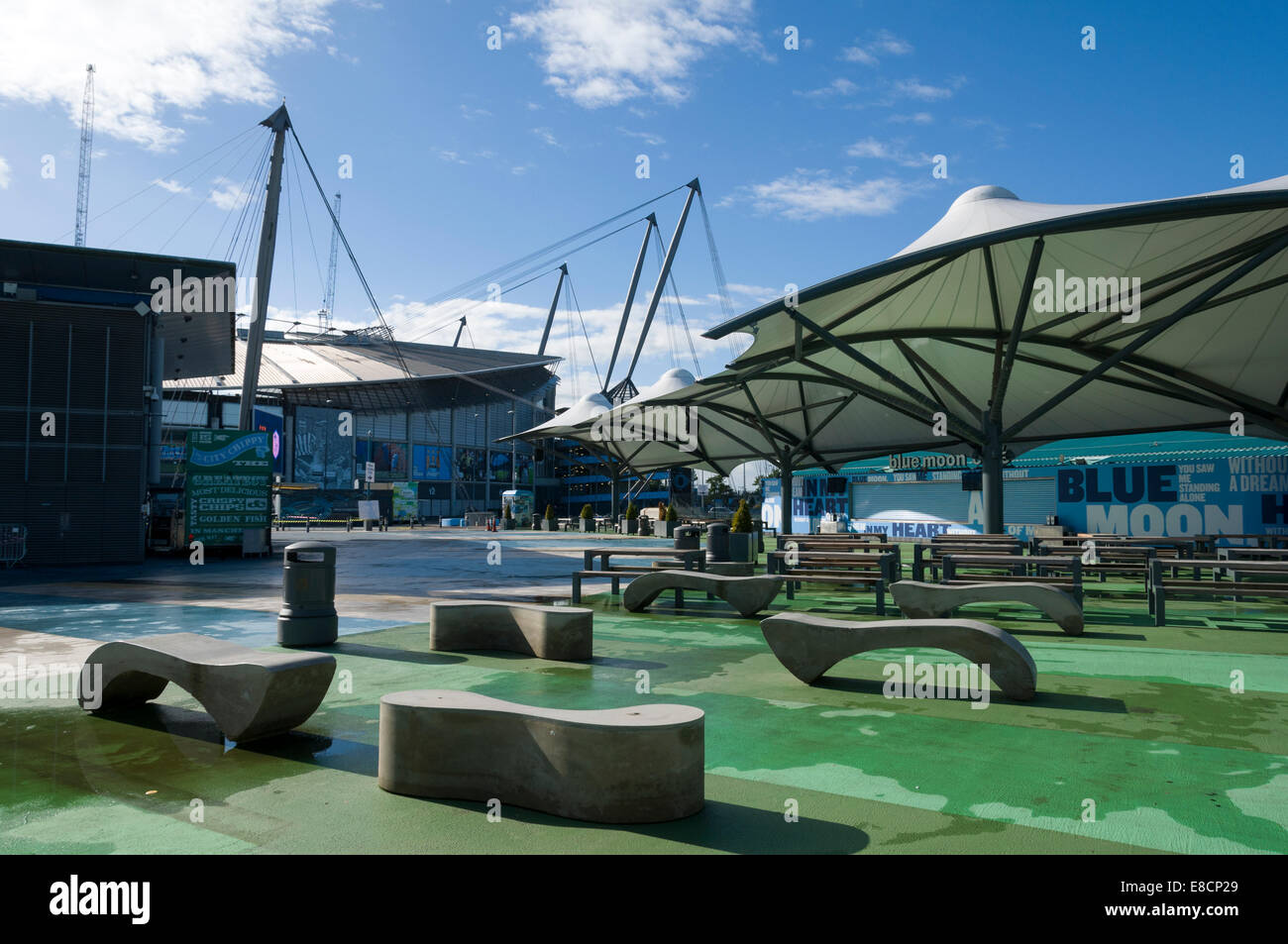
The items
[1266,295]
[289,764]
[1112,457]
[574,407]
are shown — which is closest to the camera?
[289,764]

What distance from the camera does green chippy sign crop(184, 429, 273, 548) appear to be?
23.6 metres

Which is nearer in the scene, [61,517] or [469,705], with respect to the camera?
[469,705]

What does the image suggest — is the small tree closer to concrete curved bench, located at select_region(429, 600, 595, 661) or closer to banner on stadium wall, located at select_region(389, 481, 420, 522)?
banner on stadium wall, located at select_region(389, 481, 420, 522)

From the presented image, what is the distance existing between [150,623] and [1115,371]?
63.8 ft

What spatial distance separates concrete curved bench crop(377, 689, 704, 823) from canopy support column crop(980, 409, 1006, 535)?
45.8 ft

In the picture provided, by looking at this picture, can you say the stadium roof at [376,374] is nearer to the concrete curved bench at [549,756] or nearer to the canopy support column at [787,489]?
the canopy support column at [787,489]

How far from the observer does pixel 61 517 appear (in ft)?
70.4

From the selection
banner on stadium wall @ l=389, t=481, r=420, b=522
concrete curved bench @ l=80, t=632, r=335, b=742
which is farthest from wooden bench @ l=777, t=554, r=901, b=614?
banner on stadium wall @ l=389, t=481, r=420, b=522

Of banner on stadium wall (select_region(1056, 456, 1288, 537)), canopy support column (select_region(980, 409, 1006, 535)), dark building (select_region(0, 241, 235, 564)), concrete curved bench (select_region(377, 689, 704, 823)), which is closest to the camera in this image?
concrete curved bench (select_region(377, 689, 704, 823))

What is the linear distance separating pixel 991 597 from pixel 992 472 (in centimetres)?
748

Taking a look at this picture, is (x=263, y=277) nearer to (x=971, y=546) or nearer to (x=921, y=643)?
(x=971, y=546)

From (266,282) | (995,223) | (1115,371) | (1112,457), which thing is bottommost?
(1112,457)
